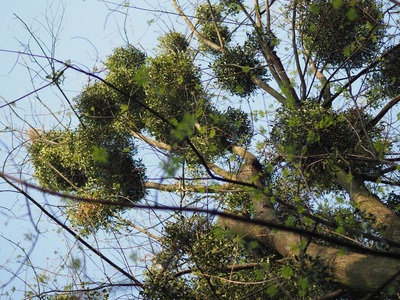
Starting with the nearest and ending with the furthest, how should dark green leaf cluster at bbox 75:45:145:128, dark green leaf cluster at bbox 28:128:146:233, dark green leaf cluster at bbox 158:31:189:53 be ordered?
dark green leaf cluster at bbox 28:128:146:233 < dark green leaf cluster at bbox 75:45:145:128 < dark green leaf cluster at bbox 158:31:189:53

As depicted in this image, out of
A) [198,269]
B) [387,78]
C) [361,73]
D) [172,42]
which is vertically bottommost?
[198,269]

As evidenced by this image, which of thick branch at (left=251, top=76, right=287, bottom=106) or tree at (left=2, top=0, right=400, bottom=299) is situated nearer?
tree at (left=2, top=0, right=400, bottom=299)

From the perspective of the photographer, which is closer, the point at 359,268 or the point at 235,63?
the point at 359,268

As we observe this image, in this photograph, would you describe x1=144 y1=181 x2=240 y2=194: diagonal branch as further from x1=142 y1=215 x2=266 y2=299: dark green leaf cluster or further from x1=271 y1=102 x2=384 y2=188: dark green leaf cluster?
x1=271 y1=102 x2=384 y2=188: dark green leaf cluster

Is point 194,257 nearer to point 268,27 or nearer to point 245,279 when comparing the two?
point 245,279

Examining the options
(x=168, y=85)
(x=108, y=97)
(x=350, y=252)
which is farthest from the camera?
(x=108, y=97)

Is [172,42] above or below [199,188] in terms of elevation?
above

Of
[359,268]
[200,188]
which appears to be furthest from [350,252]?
[200,188]

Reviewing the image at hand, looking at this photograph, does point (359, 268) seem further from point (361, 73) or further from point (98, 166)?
point (98, 166)

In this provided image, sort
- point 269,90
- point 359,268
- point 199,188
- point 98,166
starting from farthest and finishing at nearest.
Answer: point 98,166
point 269,90
point 359,268
point 199,188

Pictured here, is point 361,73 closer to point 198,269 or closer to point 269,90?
point 269,90

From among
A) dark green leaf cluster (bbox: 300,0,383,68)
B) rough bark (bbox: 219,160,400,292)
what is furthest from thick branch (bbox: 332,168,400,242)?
dark green leaf cluster (bbox: 300,0,383,68)

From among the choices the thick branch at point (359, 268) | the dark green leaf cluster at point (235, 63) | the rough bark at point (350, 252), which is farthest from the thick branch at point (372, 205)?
the dark green leaf cluster at point (235, 63)

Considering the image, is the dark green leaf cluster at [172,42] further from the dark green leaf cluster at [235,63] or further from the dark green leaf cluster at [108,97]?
the dark green leaf cluster at [235,63]
